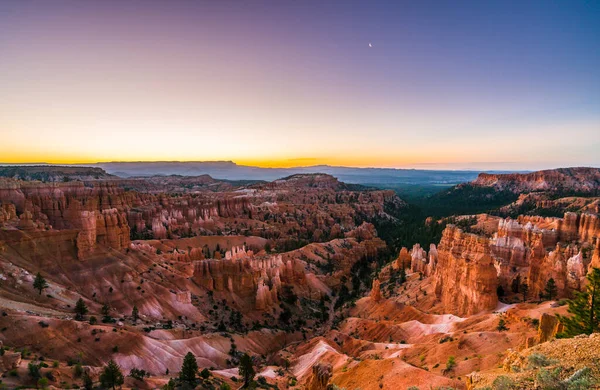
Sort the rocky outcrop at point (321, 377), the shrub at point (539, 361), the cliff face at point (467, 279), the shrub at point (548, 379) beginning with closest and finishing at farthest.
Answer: the shrub at point (548, 379)
the shrub at point (539, 361)
the rocky outcrop at point (321, 377)
the cliff face at point (467, 279)

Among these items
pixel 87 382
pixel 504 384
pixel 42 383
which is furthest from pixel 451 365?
pixel 42 383

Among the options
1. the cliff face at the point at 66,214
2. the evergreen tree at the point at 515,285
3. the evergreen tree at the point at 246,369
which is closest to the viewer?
the evergreen tree at the point at 246,369

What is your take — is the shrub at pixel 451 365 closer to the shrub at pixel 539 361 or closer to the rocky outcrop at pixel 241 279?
the shrub at pixel 539 361

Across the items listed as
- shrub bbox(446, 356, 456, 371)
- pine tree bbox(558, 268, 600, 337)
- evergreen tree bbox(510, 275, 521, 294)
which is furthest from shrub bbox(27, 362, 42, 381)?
evergreen tree bbox(510, 275, 521, 294)

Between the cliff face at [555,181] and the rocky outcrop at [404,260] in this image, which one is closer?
the rocky outcrop at [404,260]

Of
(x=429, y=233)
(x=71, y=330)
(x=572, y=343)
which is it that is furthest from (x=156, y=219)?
(x=572, y=343)

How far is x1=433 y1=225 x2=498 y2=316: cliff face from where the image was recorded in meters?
33.2

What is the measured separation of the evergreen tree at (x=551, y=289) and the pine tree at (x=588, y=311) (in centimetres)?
1458

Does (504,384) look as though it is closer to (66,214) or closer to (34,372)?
(34,372)

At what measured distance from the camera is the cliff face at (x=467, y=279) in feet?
109

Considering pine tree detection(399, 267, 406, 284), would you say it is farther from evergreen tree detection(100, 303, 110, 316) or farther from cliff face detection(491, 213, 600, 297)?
evergreen tree detection(100, 303, 110, 316)

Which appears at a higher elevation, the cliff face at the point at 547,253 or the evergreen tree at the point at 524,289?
the cliff face at the point at 547,253

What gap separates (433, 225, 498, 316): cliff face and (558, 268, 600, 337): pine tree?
1498 cm

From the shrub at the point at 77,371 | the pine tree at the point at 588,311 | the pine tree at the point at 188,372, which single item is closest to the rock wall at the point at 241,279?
the pine tree at the point at 188,372
